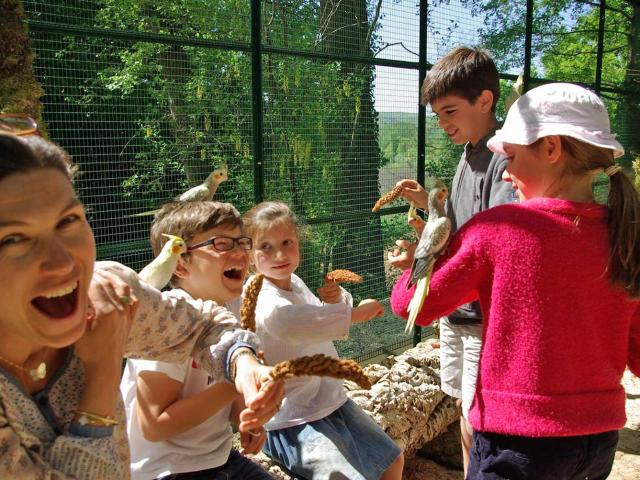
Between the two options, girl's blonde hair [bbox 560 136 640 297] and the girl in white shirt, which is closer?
girl's blonde hair [bbox 560 136 640 297]

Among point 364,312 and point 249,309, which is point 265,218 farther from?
point 249,309

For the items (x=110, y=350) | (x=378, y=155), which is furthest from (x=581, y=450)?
(x=378, y=155)

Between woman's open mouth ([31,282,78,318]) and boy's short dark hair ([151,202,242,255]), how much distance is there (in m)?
1.08

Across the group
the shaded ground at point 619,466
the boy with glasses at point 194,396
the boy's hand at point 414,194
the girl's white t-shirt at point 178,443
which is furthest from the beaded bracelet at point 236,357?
the shaded ground at point 619,466

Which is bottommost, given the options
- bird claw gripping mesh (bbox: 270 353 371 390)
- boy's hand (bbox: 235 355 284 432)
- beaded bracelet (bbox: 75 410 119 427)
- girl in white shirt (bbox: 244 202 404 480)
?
girl in white shirt (bbox: 244 202 404 480)

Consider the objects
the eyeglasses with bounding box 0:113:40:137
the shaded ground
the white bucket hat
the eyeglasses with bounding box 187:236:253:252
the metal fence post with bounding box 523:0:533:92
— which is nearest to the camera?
the eyeglasses with bounding box 0:113:40:137

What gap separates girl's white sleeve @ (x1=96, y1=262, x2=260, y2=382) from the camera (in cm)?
141

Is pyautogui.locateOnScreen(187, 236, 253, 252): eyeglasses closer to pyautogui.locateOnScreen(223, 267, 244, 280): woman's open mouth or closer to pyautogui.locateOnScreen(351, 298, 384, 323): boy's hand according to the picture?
pyautogui.locateOnScreen(223, 267, 244, 280): woman's open mouth

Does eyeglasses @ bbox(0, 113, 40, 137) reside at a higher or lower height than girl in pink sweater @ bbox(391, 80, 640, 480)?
higher

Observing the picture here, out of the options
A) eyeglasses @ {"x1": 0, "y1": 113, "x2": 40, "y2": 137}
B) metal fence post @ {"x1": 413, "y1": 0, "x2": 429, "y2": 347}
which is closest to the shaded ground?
metal fence post @ {"x1": 413, "y1": 0, "x2": 429, "y2": 347}

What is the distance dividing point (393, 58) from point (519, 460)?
3793 mm

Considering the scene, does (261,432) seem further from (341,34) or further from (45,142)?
(341,34)

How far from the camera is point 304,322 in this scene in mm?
2191

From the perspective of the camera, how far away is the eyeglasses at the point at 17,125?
1.11m
